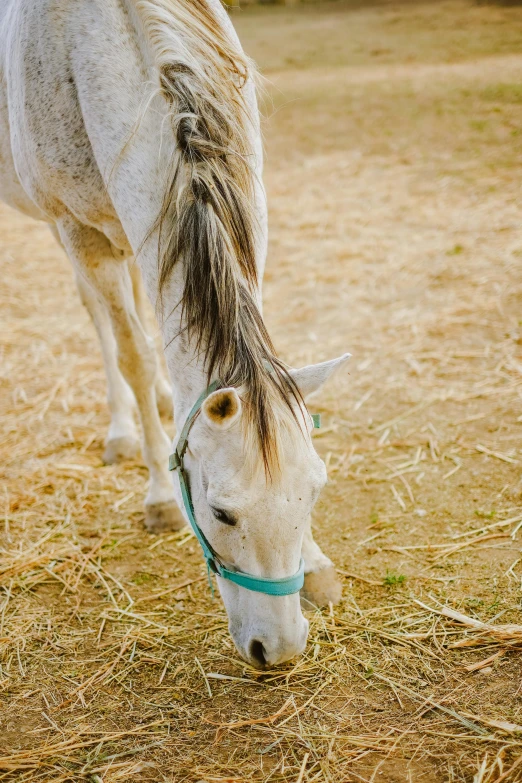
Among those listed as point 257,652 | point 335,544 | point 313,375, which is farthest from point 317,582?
point 313,375

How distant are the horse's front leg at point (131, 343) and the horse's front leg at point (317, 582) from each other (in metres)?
0.75

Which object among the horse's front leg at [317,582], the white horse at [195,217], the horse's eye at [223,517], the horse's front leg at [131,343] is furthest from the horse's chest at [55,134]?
the horse's front leg at [317,582]

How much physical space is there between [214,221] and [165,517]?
1.52 meters

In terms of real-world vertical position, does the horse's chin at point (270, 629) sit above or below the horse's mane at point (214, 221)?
below

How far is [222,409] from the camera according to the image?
1737 millimetres

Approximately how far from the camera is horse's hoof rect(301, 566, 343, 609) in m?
2.41

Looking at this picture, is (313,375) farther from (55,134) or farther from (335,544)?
(55,134)

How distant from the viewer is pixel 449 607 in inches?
92.2

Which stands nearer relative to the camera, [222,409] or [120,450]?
[222,409]

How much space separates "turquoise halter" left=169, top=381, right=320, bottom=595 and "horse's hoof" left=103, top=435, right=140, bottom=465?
1.59 meters

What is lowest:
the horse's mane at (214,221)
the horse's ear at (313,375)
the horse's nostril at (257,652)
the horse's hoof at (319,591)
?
the horse's hoof at (319,591)

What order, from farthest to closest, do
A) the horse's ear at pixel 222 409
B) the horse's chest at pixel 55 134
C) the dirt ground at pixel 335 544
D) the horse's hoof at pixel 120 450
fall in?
the horse's hoof at pixel 120 450 → the horse's chest at pixel 55 134 → the dirt ground at pixel 335 544 → the horse's ear at pixel 222 409

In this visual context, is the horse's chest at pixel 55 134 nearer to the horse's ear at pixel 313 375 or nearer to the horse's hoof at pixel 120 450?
the horse's ear at pixel 313 375

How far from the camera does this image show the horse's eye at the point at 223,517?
5.84 ft
